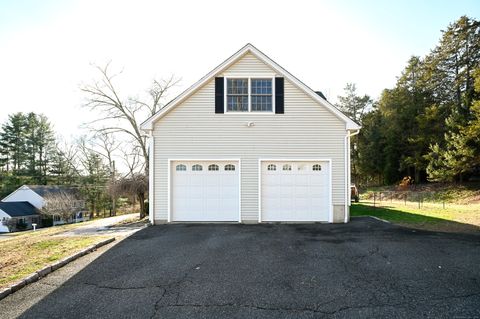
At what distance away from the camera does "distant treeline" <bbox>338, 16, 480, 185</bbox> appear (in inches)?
924

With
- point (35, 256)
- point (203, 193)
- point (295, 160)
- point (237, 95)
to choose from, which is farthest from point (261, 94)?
point (35, 256)

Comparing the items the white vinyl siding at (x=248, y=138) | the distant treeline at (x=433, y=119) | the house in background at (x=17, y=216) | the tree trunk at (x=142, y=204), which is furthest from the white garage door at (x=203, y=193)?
the house in background at (x=17, y=216)

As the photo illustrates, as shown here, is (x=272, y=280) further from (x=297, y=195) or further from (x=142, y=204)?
(x=142, y=204)

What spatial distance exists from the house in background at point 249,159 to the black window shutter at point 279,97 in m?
0.04

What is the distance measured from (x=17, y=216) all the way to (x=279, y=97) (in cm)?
3295

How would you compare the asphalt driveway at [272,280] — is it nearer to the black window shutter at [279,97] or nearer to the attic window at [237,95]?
the black window shutter at [279,97]

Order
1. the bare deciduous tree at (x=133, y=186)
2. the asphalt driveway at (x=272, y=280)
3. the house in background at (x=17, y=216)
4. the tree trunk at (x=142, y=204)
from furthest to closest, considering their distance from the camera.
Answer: the house in background at (x=17, y=216)
the tree trunk at (x=142, y=204)
the bare deciduous tree at (x=133, y=186)
the asphalt driveway at (x=272, y=280)

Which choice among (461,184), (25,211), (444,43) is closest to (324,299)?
(461,184)

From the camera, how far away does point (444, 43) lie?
29.7m

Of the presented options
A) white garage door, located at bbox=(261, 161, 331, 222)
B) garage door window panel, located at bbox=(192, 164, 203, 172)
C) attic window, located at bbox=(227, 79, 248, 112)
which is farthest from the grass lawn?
attic window, located at bbox=(227, 79, 248, 112)

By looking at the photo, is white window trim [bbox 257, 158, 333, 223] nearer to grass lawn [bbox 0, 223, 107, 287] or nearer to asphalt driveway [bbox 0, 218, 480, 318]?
asphalt driveway [bbox 0, 218, 480, 318]

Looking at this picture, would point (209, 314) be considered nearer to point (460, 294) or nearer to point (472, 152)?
point (460, 294)

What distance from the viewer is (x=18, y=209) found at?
1266 inches

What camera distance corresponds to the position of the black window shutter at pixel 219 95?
11297 mm
